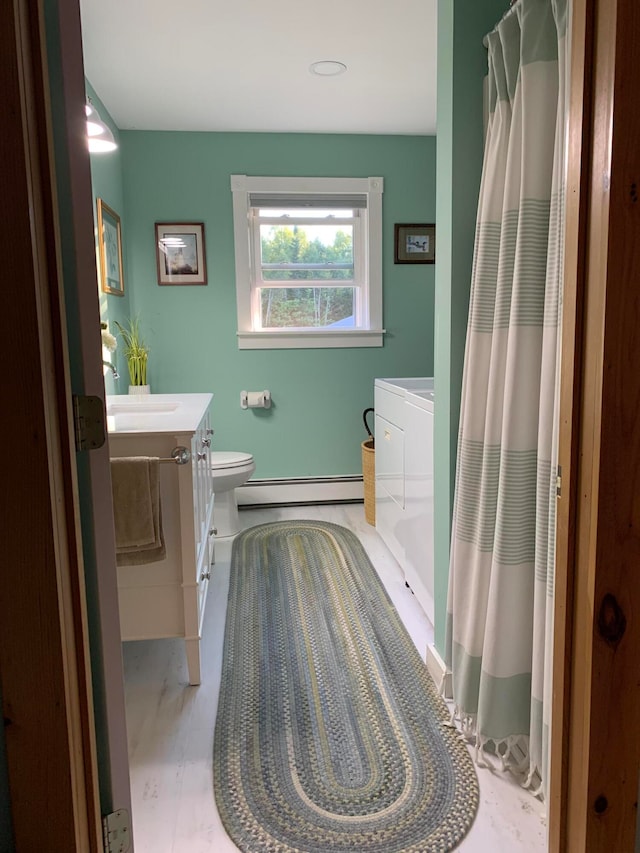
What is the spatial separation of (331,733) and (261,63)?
9.00 ft

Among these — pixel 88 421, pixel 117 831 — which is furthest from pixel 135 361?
pixel 117 831

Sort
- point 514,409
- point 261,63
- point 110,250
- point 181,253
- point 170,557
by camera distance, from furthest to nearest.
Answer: point 181,253
point 110,250
point 261,63
point 170,557
point 514,409

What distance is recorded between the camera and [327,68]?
111 inches

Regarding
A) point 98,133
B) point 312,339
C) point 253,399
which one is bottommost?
point 253,399

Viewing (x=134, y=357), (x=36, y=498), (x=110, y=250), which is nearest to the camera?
(x=36, y=498)

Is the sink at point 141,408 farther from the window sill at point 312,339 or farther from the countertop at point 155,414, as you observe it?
the window sill at point 312,339

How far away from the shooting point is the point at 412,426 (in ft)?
7.96

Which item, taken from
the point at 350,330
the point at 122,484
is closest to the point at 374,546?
the point at 350,330

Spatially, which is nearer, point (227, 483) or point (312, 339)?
point (227, 483)

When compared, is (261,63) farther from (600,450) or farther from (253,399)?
(600,450)

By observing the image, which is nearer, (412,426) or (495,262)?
(495,262)

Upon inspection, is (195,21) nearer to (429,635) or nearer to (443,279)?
(443,279)

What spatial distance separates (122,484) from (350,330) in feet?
8.05

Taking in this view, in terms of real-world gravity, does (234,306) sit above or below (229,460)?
above
